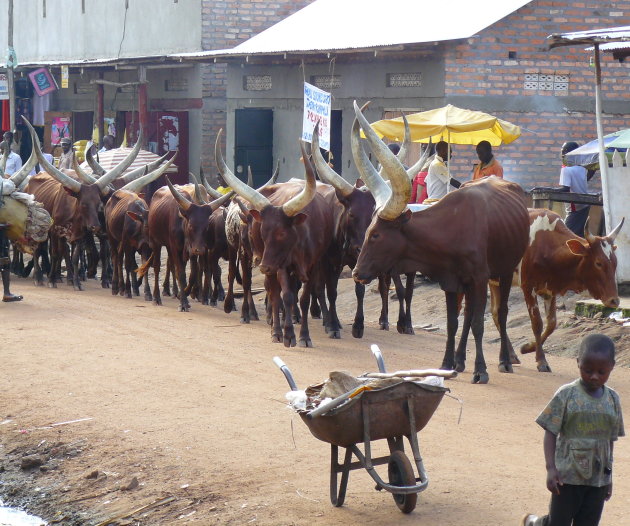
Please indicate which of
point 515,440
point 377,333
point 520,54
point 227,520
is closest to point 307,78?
point 520,54

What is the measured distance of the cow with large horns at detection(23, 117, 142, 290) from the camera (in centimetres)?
1684

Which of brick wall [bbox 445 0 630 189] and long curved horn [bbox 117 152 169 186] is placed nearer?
brick wall [bbox 445 0 630 189]

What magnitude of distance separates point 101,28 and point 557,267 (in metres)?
20.2

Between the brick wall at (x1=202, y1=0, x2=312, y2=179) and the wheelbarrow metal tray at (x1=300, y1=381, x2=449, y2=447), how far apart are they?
1814cm

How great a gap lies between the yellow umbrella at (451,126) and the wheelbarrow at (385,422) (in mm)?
8826

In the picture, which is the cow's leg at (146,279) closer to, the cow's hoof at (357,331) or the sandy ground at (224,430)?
the sandy ground at (224,430)

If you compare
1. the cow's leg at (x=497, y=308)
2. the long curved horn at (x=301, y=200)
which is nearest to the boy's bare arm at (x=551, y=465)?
the cow's leg at (x=497, y=308)

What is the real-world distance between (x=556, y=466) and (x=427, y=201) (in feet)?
28.1

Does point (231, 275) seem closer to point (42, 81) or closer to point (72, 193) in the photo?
point (72, 193)

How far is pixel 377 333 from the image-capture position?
43.6ft

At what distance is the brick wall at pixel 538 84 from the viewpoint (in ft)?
56.2

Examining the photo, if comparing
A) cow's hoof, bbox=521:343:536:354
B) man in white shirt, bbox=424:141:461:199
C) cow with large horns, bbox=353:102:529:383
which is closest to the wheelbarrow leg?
cow with large horns, bbox=353:102:529:383

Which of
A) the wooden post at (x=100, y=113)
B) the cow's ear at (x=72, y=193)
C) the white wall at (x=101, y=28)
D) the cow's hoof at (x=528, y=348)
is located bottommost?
the cow's hoof at (x=528, y=348)

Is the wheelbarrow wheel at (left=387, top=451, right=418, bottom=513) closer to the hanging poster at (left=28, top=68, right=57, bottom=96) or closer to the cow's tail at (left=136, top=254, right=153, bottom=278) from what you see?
the cow's tail at (left=136, top=254, right=153, bottom=278)
